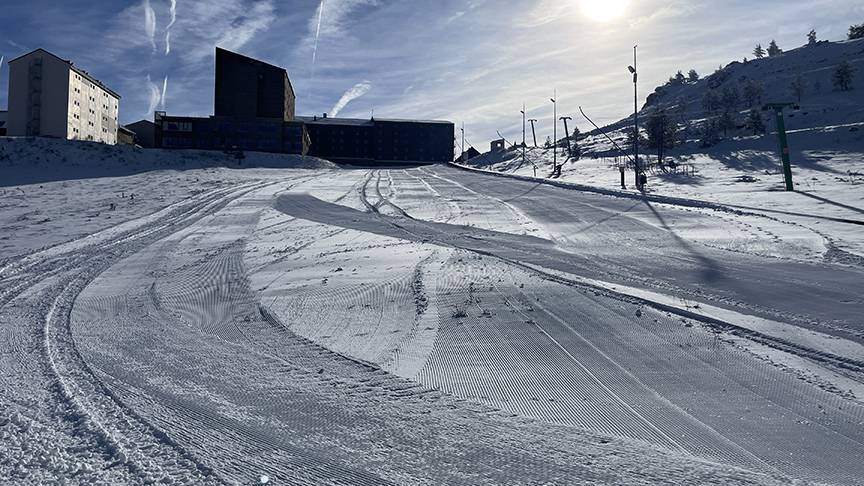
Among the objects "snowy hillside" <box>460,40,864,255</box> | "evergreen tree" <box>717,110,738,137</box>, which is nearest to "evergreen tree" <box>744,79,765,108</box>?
"snowy hillside" <box>460,40,864,255</box>

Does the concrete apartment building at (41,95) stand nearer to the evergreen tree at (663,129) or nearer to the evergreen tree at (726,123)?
the evergreen tree at (663,129)

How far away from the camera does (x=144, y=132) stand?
101 metres

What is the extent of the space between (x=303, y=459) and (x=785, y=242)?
11.8 meters

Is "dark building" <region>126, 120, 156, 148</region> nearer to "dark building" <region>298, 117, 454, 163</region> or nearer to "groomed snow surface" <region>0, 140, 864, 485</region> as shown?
"dark building" <region>298, 117, 454, 163</region>

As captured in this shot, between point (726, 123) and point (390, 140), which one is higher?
point (390, 140)

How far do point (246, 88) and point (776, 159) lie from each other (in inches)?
2447

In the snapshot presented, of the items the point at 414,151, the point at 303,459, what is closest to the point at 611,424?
the point at 303,459

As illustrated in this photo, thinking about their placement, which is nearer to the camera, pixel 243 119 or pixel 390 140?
pixel 243 119

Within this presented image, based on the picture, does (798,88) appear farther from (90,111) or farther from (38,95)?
(38,95)

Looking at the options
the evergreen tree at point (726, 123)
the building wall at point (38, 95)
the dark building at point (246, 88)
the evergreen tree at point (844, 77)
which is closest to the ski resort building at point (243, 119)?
the dark building at point (246, 88)

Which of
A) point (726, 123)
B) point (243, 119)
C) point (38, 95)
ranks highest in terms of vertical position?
point (38, 95)

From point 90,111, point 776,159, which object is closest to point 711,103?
point 776,159

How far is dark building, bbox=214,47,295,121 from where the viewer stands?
7819cm

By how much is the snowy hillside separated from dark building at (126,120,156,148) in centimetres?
5548
